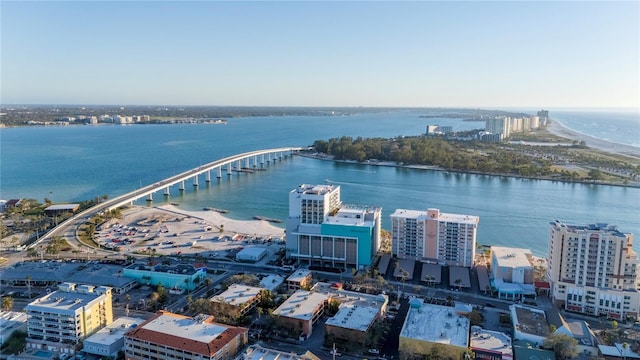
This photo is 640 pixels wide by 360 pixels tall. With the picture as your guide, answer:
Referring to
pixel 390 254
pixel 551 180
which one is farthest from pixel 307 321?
pixel 551 180

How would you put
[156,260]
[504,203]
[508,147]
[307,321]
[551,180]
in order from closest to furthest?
[307,321] → [156,260] → [504,203] → [551,180] → [508,147]

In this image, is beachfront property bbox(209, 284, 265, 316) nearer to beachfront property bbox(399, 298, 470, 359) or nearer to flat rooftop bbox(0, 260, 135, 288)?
flat rooftop bbox(0, 260, 135, 288)

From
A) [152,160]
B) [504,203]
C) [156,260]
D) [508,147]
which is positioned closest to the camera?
[156,260]

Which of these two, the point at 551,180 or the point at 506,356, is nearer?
the point at 506,356

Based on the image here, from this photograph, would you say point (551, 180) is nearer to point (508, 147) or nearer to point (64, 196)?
point (508, 147)

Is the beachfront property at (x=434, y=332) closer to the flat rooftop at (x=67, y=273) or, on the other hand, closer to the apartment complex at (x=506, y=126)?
the flat rooftop at (x=67, y=273)

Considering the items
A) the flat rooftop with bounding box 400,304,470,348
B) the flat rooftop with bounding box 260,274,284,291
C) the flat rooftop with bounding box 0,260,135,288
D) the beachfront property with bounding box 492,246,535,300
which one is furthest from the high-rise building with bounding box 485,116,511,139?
the flat rooftop with bounding box 0,260,135,288
